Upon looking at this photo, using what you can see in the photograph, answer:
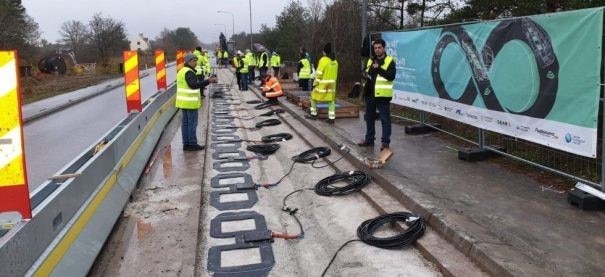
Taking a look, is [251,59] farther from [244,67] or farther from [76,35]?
[76,35]

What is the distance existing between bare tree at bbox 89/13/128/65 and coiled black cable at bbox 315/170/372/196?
66.9m

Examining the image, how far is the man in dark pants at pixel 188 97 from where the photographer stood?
9.23 metres

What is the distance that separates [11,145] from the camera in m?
→ 3.38

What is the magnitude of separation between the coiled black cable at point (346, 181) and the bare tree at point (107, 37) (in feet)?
219

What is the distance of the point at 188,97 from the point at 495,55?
208 inches

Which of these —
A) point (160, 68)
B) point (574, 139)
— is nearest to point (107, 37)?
point (160, 68)

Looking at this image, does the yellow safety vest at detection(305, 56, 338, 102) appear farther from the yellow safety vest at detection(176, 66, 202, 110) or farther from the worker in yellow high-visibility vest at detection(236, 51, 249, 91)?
the worker in yellow high-visibility vest at detection(236, 51, 249, 91)

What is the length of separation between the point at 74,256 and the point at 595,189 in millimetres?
4939

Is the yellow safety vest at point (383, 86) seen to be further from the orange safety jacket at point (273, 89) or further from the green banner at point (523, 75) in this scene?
the orange safety jacket at point (273, 89)

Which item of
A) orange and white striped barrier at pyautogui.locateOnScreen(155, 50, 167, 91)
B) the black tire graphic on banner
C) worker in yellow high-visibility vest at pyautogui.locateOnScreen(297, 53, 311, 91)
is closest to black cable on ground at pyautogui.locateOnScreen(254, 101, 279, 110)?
worker in yellow high-visibility vest at pyautogui.locateOnScreen(297, 53, 311, 91)

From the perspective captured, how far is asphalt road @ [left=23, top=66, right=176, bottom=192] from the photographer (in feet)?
28.6

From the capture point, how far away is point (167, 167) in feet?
26.7

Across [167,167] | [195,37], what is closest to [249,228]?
[167,167]

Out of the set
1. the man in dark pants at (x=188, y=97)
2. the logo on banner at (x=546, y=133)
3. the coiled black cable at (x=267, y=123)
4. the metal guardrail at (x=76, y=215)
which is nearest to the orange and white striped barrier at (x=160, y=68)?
the coiled black cable at (x=267, y=123)
